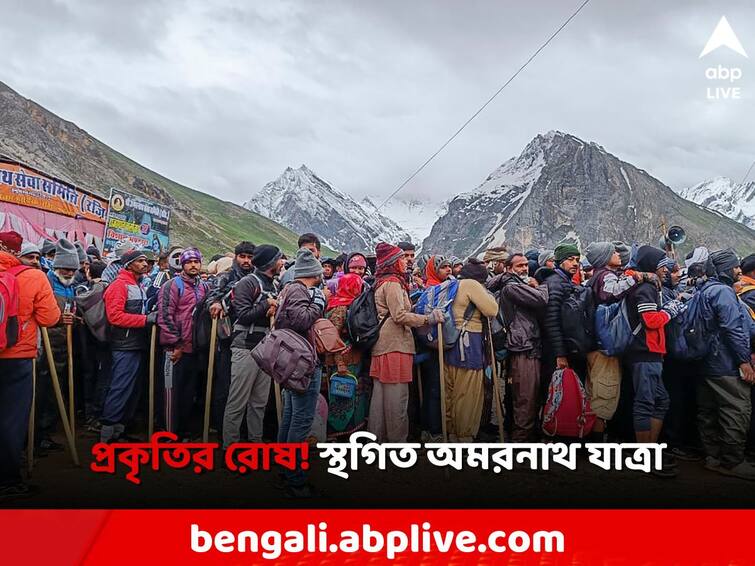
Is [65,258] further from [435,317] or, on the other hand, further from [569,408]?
[569,408]

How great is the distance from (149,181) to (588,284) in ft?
178

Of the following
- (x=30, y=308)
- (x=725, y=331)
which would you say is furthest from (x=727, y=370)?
(x=30, y=308)

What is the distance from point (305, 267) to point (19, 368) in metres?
1.83

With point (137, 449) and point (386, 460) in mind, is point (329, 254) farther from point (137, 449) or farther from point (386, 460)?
point (137, 449)

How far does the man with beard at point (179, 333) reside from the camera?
170 inches

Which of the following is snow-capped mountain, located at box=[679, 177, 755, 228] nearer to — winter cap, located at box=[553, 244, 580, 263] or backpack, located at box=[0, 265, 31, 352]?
winter cap, located at box=[553, 244, 580, 263]

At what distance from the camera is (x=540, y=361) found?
4.29 meters

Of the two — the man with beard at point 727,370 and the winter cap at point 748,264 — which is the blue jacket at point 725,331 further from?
the winter cap at point 748,264

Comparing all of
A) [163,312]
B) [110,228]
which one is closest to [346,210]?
[163,312]

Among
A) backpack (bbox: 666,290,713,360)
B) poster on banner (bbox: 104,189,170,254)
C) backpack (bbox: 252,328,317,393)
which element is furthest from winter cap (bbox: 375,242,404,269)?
poster on banner (bbox: 104,189,170,254)

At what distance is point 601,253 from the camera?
413cm

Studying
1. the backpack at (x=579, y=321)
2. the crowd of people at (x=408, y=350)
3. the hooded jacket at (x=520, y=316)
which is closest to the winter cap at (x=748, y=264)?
the crowd of people at (x=408, y=350)

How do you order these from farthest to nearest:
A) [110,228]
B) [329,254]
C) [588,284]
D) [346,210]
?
[110,228] < [329,254] < [346,210] < [588,284]

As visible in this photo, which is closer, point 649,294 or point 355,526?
point 355,526
